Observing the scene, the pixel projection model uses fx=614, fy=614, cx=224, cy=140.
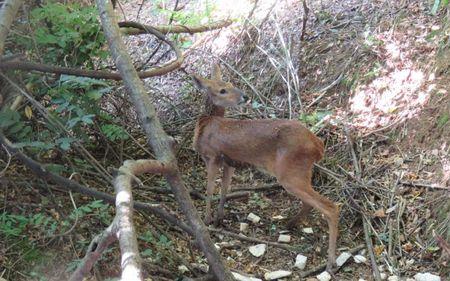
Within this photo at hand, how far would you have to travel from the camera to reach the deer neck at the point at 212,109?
6.42 m

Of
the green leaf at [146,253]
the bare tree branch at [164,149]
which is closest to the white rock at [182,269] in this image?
the green leaf at [146,253]

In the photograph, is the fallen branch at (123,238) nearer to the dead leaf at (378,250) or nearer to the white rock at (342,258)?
the white rock at (342,258)

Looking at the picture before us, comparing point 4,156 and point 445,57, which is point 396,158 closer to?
point 445,57

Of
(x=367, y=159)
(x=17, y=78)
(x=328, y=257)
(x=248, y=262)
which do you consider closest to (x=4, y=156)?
(x=17, y=78)

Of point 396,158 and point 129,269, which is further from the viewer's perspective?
point 396,158

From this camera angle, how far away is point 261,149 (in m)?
5.61

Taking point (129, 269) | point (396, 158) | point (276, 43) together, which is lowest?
point (129, 269)

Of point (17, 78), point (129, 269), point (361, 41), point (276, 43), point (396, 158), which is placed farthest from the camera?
point (276, 43)

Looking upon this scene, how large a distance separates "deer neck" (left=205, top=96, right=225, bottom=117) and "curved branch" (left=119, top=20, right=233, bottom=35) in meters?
0.98

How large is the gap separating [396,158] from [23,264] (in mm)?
3560

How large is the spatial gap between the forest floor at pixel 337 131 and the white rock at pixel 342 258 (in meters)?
0.04

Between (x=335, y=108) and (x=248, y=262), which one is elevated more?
(x=335, y=108)

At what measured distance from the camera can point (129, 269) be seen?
2412mm

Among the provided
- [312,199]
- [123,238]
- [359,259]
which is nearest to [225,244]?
[312,199]
